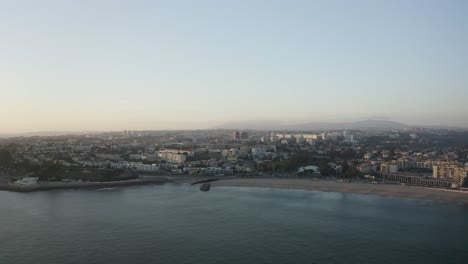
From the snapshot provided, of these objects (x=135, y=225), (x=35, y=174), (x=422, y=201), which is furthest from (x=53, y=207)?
(x=422, y=201)

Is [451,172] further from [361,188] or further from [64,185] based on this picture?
[64,185]

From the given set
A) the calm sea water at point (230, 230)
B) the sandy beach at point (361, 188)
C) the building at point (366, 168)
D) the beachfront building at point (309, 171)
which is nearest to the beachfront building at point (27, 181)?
the calm sea water at point (230, 230)

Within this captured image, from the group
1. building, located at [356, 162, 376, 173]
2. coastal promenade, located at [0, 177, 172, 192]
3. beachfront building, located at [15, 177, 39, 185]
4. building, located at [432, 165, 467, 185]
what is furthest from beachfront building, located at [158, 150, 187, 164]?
building, located at [432, 165, 467, 185]

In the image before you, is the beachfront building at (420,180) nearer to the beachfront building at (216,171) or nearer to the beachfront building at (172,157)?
the beachfront building at (216,171)

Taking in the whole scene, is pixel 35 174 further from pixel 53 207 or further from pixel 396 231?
pixel 396 231

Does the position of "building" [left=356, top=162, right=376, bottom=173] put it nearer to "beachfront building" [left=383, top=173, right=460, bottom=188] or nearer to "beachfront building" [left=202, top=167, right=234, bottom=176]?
"beachfront building" [left=383, top=173, right=460, bottom=188]

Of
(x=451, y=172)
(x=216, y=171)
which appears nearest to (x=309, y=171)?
→ (x=216, y=171)
